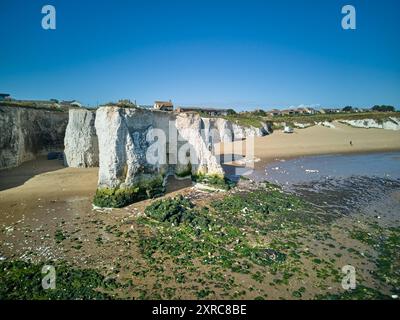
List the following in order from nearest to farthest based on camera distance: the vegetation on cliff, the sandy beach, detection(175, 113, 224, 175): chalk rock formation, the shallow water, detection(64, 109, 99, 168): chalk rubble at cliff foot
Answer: the vegetation on cliff, the shallow water, detection(175, 113, 224, 175): chalk rock formation, detection(64, 109, 99, 168): chalk rubble at cliff foot, the sandy beach

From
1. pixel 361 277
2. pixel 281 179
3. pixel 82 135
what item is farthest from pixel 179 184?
pixel 361 277

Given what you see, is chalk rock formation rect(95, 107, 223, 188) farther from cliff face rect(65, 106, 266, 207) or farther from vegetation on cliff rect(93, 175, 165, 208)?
vegetation on cliff rect(93, 175, 165, 208)

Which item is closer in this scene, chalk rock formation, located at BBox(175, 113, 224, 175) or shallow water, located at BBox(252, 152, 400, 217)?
shallow water, located at BBox(252, 152, 400, 217)

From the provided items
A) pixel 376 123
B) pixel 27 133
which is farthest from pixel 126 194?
pixel 376 123

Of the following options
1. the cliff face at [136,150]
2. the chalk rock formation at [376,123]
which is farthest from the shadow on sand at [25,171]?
the chalk rock formation at [376,123]

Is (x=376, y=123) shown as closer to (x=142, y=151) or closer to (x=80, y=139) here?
(x=142, y=151)

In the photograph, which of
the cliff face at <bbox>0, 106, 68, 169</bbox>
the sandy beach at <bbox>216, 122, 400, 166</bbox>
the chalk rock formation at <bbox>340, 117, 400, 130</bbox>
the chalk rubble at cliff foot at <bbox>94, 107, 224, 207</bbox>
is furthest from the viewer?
the chalk rock formation at <bbox>340, 117, 400, 130</bbox>

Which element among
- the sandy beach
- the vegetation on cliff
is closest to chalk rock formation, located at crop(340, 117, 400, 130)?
the sandy beach

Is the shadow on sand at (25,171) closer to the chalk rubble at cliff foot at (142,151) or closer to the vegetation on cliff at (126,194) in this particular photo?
the vegetation on cliff at (126,194)
